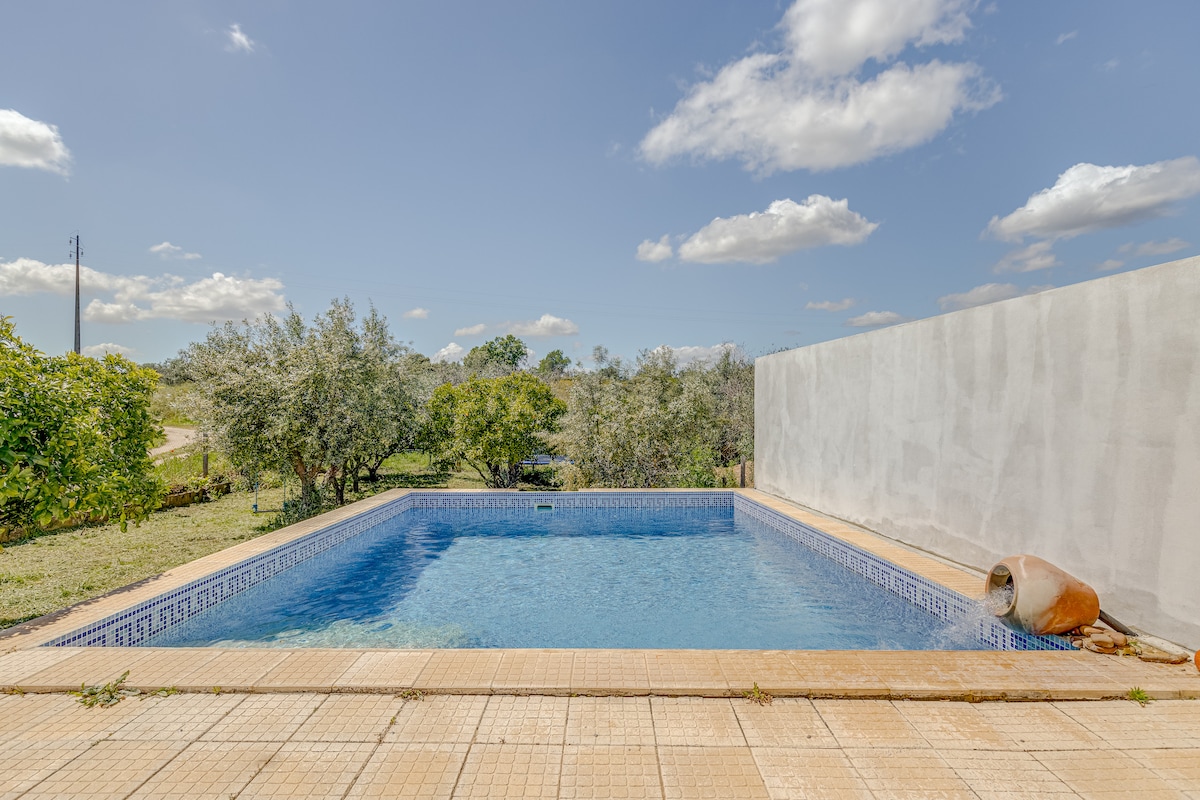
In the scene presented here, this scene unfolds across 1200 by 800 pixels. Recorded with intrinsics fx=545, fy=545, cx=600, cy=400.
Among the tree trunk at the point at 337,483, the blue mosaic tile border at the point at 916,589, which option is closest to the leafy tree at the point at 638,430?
the blue mosaic tile border at the point at 916,589

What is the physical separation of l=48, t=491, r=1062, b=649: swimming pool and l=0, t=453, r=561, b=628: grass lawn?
46.2 inches

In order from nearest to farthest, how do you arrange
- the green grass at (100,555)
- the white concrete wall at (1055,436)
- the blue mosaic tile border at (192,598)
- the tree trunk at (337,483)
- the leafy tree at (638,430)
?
the white concrete wall at (1055,436)
the blue mosaic tile border at (192,598)
the green grass at (100,555)
the tree trunk at (337,483)
the leafy tree at (638,430)

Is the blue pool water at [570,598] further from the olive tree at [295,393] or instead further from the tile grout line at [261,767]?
the tile grout line at [261,767]

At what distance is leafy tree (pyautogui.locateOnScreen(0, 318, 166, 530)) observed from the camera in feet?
13.4

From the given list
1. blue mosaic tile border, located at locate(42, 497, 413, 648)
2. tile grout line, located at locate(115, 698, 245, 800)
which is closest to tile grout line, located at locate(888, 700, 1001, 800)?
tile grout line, located at locate(115, 698, 245, 800)

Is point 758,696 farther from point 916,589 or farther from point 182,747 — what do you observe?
point 916,589

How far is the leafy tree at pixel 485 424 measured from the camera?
38.7 ft

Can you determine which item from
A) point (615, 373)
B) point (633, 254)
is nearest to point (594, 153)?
point (633, 254)

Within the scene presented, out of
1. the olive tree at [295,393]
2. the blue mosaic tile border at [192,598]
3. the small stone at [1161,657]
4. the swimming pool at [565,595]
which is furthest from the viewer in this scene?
the olive tree at [295,393]

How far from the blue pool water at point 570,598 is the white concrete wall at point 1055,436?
1.14 metres

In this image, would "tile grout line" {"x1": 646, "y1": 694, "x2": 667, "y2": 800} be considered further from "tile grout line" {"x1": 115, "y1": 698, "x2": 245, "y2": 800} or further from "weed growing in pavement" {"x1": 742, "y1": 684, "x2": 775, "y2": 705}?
"tile grout line" {"x1": 115, "y1": 698, "x2": 245, "y2": 800}

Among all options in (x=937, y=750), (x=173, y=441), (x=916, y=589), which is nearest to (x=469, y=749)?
(x=937, y=750)

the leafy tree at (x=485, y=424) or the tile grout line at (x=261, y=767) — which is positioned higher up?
the leafy tree at (x=485, y=424)

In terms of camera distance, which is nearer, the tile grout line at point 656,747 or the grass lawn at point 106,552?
the tile grout line at point 656,747
